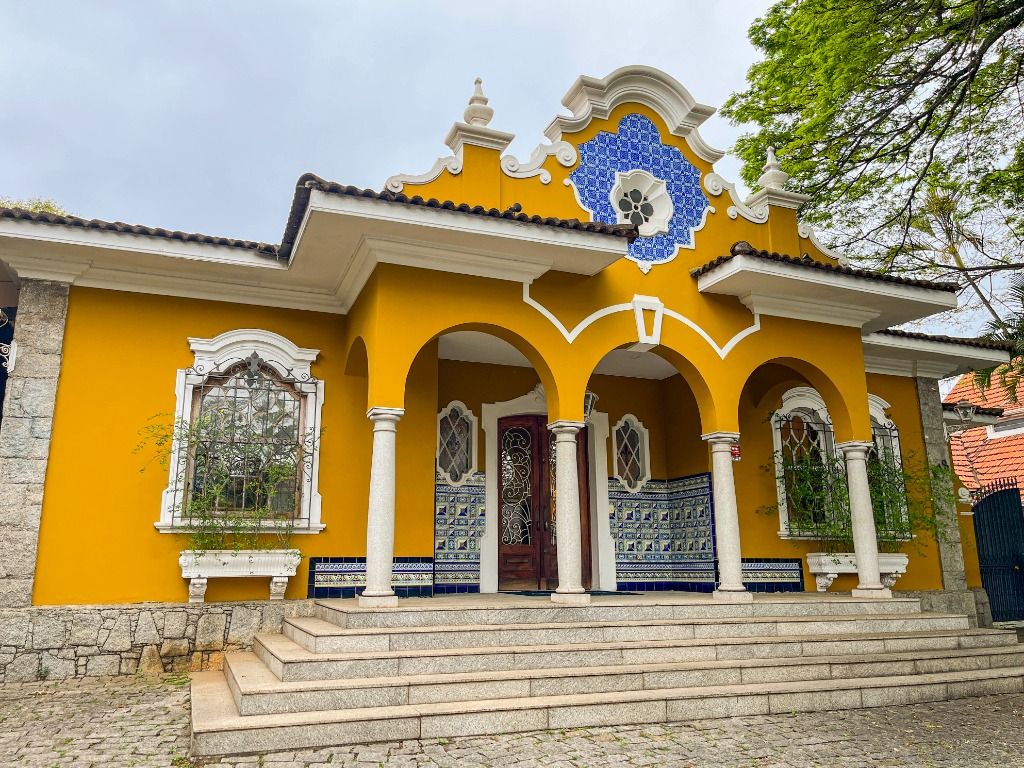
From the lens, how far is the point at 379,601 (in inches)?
Result: 246

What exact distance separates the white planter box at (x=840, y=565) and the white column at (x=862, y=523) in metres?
0.80

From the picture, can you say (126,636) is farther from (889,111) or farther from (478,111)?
(889,111)

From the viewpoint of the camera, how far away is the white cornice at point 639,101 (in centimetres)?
835

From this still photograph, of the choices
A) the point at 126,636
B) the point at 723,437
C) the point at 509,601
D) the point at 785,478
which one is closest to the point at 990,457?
the point at 785,478

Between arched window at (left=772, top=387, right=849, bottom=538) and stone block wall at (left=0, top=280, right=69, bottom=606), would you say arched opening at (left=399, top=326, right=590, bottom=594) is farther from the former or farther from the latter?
stone block wall at (left=0, top=280, right=69, bottom=606)

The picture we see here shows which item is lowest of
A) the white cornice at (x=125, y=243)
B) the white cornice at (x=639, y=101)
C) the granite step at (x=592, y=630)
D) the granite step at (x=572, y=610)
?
the granite step at (x=592, y=630)

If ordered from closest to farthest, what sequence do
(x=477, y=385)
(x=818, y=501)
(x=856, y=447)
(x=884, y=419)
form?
(x=856, y=447)
(x=477, y=385)
(x=818, y=501)
(x=884, y=419)

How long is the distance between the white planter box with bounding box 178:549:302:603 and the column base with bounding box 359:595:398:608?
126 cm

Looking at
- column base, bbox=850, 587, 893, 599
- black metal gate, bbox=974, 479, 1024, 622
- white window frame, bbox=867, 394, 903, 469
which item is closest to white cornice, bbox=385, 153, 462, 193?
column base, bbox=850, 587, 893, 599

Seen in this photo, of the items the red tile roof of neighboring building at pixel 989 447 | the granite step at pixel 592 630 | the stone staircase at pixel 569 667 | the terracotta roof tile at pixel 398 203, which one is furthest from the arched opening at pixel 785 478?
the red tile roof of neighboring building at pixel 989 447

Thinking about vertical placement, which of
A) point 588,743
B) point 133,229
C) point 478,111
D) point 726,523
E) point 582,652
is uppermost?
point 478,111

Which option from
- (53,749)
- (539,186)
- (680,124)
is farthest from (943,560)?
(53,749)

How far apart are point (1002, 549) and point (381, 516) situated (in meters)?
9.85

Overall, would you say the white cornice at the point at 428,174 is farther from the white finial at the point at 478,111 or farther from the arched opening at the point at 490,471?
the arched opening at the point at 490,471
